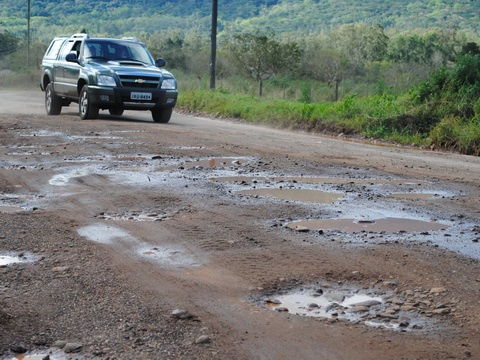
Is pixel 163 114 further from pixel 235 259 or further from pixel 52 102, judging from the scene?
pixel 235 259

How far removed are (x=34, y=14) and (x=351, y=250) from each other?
123969 millimetres

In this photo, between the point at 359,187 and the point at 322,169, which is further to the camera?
the point at 322,169

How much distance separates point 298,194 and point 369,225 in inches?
69.0

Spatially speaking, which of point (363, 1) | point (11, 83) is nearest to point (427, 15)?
point (363, 1)

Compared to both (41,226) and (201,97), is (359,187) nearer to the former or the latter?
(41,226)

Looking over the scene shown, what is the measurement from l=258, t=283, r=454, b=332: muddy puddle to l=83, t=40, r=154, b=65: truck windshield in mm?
15608

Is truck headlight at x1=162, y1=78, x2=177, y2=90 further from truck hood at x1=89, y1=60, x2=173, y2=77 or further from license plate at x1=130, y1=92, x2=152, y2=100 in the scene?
license plate at x1=130, y1=92, x2=152, y2=100

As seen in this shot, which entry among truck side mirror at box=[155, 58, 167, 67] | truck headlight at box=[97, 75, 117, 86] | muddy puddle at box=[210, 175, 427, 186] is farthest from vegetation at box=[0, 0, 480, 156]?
muddy puddle at box=[210, 175, 427, 186]

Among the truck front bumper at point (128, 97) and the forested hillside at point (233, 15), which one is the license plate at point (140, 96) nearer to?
the truck front bumper at point (128, 97)

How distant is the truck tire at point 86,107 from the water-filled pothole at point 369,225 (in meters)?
12.4

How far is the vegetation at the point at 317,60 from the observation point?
64.0 feet

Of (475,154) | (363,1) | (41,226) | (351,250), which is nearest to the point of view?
(351,250)

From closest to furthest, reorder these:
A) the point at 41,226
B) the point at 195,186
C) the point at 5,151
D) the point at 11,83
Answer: the point at 41,226
the point at 195,186
the point at 5,151
the point at 11,83

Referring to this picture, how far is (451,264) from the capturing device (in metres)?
6.14
